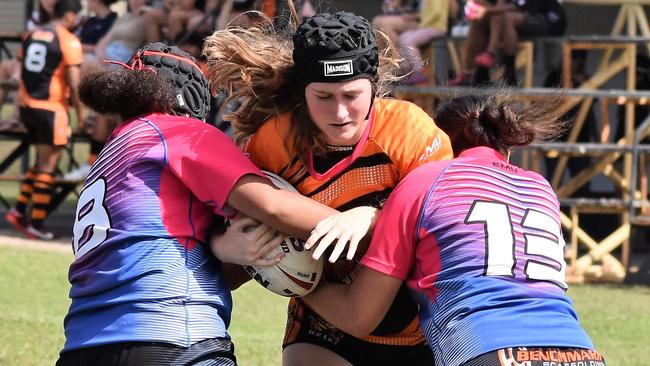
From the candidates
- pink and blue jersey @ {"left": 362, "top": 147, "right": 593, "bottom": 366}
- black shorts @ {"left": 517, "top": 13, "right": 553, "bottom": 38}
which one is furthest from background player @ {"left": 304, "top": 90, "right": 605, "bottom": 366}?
black shorts @ {"left": 517, "top": 13, "right": 553, "bottom": 38}

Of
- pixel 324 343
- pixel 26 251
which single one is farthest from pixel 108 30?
pixel 324 343

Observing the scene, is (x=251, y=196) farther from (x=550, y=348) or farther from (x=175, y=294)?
(x=550, y=348)

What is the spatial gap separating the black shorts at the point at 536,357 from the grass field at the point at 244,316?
3.44 metres

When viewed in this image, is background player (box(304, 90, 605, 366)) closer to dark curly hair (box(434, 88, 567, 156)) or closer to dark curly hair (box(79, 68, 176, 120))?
dark curly hair (box(434, 88, 567, 156))

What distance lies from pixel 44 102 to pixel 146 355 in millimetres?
8806

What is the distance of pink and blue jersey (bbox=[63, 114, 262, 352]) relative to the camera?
347cm

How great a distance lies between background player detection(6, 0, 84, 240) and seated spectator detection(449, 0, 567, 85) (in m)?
4.05

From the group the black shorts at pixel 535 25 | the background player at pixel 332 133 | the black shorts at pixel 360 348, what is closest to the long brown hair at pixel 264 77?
the background player at pixel 332 133

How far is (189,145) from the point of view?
11.8ft

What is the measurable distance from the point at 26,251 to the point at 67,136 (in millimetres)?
1646

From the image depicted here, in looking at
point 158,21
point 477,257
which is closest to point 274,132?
point 477,257

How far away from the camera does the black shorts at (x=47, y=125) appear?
11.7 metres

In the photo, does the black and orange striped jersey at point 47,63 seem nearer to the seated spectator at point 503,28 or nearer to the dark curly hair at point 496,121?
the seated spectator at point 503,28

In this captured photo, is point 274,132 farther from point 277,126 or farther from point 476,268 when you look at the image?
point 476,268
